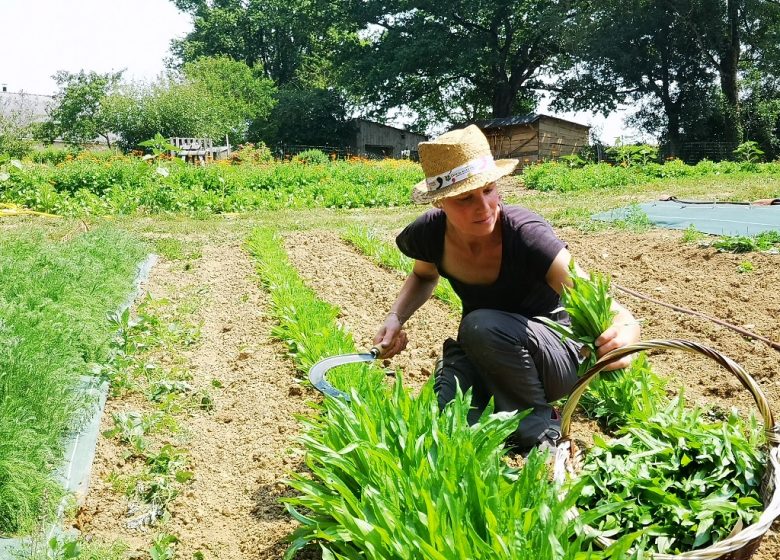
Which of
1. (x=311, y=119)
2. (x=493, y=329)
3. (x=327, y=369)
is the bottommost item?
(x=327, y=369)

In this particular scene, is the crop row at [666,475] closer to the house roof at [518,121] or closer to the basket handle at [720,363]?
the basket handle at [720,363]

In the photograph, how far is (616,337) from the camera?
7.23 feet

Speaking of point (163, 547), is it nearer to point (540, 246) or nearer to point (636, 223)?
point (540, 246)

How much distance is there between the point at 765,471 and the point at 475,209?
4.38 ft

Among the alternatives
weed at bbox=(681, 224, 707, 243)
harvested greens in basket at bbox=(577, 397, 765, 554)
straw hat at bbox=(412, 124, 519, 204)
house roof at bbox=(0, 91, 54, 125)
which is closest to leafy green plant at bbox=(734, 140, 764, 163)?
weed at bbox=(681, 224, 707, 243)

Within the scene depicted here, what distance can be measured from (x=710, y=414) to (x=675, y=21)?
103 feet

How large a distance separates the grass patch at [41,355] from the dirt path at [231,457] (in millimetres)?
246

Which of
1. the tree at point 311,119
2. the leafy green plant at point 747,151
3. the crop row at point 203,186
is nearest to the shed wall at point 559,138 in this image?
the leafy green plant at point 747,151

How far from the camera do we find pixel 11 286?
364cm

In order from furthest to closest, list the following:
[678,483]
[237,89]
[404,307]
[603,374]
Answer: [237,89] → [404,307] → [603,374] → [678,483]

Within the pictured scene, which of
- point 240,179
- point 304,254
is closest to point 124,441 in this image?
point 304,254

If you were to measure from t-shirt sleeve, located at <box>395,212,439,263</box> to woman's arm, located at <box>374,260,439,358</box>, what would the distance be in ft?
0.17

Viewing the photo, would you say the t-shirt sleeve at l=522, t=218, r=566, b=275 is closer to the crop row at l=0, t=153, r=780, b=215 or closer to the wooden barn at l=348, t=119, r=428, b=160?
the crop row at l=0, t=153, r=780, b=215

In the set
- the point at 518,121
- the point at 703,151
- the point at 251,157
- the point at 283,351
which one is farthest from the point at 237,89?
the point at 283,351
